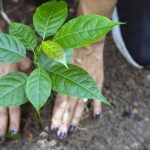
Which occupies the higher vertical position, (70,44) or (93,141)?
(70,44)

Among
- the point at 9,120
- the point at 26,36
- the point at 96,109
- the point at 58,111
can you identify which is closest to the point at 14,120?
the point at 9,120

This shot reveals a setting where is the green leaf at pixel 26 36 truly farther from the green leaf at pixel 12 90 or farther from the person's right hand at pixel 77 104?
the person's right hand at pixel 77 104

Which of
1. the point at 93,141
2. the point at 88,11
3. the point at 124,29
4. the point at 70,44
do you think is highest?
the point at 70,44

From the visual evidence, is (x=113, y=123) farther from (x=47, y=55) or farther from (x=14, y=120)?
(x=47, y=55)

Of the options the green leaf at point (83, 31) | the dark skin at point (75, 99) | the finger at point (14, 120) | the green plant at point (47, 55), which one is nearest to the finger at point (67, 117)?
the dark skin at point (75, 99)

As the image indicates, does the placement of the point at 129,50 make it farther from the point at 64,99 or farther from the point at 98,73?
the point at 64,99

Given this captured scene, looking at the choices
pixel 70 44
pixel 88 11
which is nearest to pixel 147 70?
pixel 88 11

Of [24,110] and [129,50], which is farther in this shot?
[129,50]
